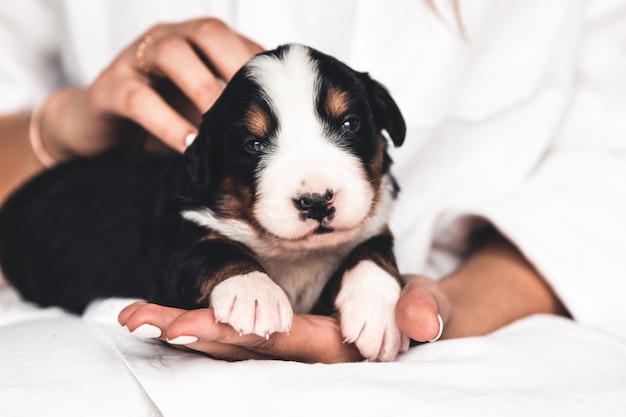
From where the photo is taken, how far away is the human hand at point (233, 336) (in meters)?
1.39

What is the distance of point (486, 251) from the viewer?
2.44 meters

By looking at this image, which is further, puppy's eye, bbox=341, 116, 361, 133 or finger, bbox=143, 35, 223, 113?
finger, bbox=143, 35, 223, 113

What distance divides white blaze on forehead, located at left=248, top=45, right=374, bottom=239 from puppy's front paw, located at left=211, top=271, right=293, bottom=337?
12cm

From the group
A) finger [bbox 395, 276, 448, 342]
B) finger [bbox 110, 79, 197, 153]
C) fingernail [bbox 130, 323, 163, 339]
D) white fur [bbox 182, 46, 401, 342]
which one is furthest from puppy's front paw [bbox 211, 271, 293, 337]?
finger [bbox 110, 79, 197, 153]

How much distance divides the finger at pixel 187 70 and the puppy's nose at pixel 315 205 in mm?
601

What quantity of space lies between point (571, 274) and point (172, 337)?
1.25 metres

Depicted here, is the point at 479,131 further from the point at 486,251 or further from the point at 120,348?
the point at 120,348

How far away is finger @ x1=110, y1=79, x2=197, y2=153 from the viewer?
6.71ft

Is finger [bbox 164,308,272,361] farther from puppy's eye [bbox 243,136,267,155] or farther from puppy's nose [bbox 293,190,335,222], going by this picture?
puppy's eye [bbox 243,136,267,155]

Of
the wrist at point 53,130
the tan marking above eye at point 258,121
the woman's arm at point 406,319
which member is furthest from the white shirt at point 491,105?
the tan marking above eye at point 258,121

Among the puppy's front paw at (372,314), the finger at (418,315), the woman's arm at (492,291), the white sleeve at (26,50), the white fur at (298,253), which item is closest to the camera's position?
the finger at (418,315)

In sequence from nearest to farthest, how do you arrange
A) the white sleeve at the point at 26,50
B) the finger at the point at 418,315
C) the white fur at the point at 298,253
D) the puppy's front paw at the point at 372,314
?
the finger at the point at 418,315
the puppy's front paw at the point at 372,314
the white fur at the point at 298,253
the white sleeve at the point at 26,50

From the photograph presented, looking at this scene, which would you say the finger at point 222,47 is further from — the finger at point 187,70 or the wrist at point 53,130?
the wrist at point 53,130

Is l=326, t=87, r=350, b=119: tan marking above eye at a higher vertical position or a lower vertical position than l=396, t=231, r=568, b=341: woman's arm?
higher
